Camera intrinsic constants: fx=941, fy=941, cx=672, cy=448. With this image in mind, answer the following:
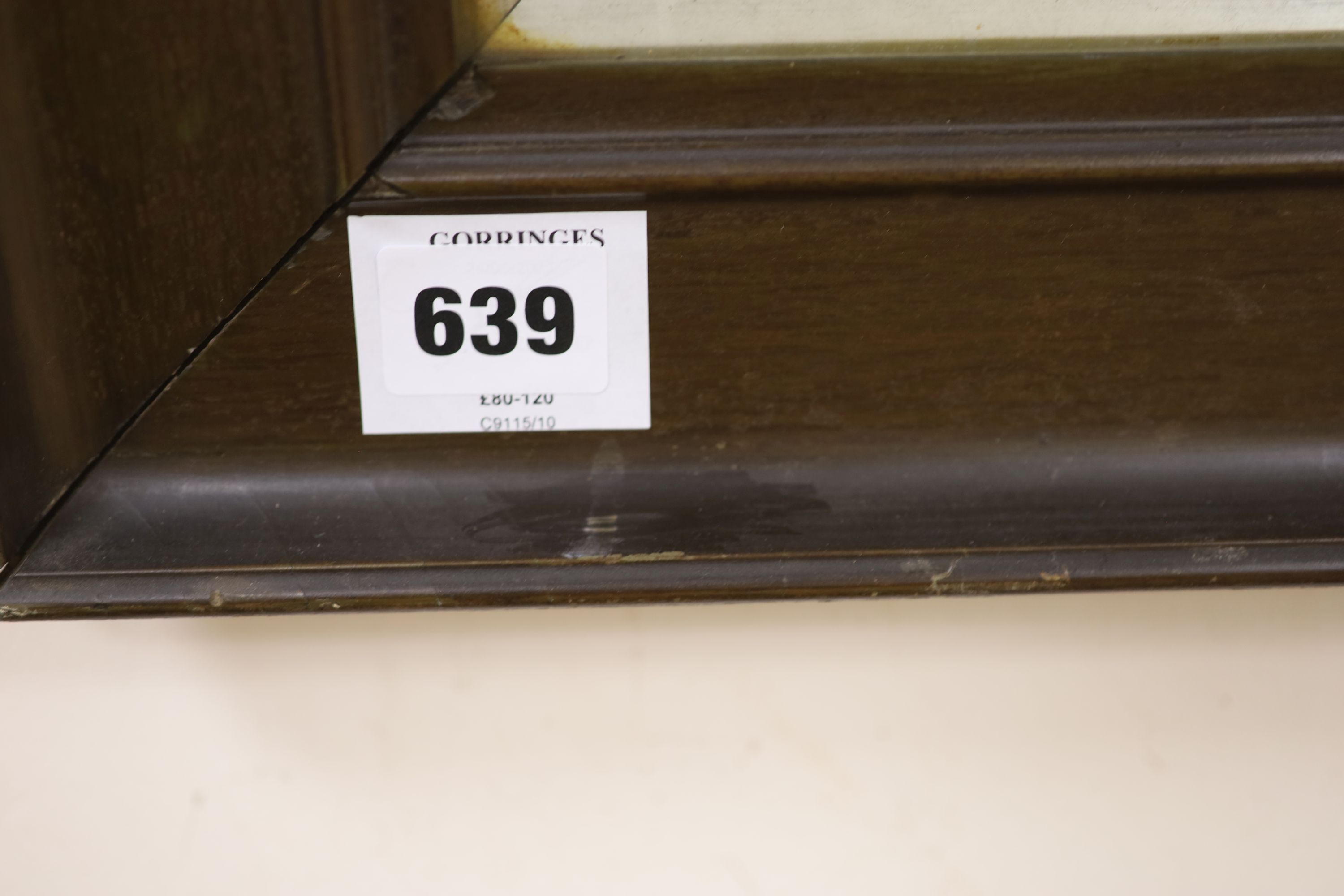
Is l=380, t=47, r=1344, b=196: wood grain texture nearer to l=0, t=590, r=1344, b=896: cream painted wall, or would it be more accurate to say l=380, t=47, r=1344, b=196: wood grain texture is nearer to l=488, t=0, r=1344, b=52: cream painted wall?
l=488, t=0, r=1344, b=52: cream painted wall

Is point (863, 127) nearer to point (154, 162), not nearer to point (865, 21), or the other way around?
point (865, 21)

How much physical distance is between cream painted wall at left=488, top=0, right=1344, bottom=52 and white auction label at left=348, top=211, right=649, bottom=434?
0.06 metres

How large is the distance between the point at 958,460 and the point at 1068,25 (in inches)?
6.3

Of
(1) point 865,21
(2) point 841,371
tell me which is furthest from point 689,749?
(1) point 865,21

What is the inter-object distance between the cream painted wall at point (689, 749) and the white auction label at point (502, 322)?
0.10 m

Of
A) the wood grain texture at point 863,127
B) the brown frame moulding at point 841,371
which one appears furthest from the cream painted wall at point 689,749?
the wood grain texture at point 863,127

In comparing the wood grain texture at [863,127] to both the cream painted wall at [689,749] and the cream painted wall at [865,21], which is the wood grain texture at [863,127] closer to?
the cream painted wall at [865,21]

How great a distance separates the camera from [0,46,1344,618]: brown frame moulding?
326 mm

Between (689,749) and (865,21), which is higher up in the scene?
(865,21)

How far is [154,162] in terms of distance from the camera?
31cm

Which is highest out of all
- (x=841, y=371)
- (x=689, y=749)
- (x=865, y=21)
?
(x=865, y=21)

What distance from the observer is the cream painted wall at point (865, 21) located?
328mm

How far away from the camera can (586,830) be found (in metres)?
0.42

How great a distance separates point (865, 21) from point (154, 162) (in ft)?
0.81
